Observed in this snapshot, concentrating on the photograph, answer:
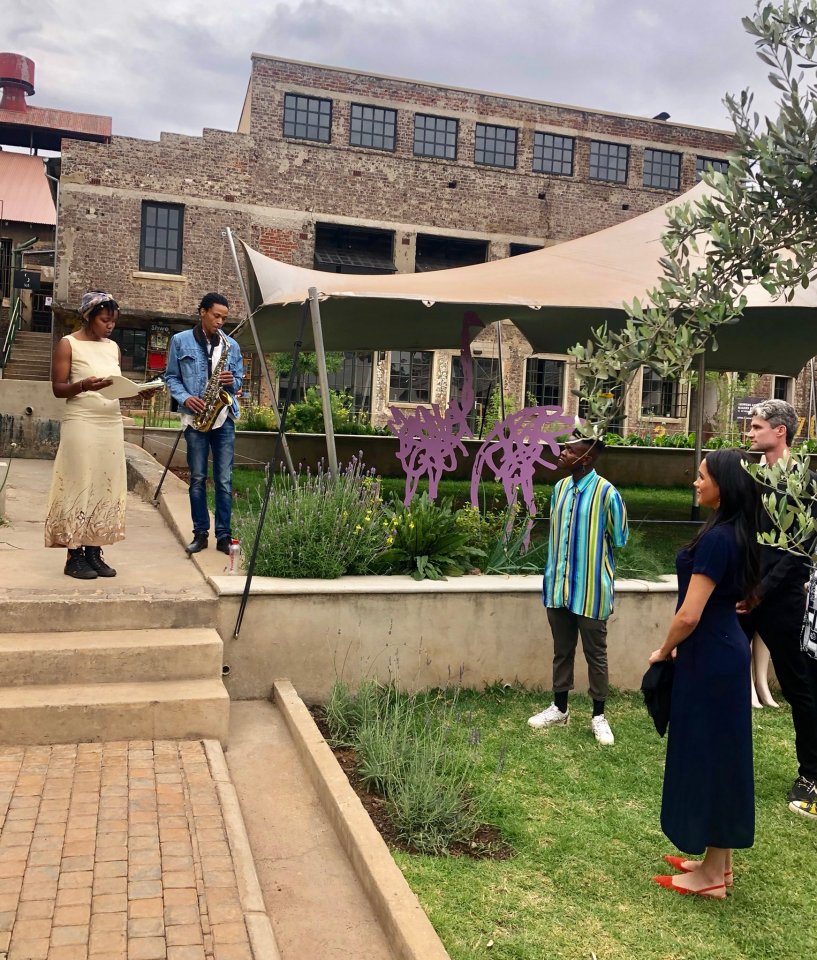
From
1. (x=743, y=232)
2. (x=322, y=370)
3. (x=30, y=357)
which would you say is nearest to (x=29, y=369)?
(x=30, y=357)

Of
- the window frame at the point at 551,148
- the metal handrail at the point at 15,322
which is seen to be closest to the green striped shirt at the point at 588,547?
the metal handrail at the point at 15,322

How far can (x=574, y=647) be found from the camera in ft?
16.1

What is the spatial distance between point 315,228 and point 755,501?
23.4m

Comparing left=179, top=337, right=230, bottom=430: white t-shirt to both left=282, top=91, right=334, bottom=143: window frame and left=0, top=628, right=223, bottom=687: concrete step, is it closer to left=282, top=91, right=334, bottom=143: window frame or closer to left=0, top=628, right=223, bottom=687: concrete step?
→ left=0, top=628, right=223, bottom=687: concrete step

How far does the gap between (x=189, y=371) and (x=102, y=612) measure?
193 cm

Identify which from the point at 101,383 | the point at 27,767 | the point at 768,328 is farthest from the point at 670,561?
the point at 27,767

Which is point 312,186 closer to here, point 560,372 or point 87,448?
point 560,372

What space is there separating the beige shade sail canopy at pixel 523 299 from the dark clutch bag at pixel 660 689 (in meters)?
3.61

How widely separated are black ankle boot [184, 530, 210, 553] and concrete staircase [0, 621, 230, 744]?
59.4 inches

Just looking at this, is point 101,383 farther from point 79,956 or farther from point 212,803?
point 79,956

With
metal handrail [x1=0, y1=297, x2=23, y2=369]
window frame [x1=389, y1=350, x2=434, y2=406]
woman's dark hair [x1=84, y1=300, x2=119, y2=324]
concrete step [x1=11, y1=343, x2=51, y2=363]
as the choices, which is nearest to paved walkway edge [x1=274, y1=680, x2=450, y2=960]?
woman's dark hair [x1=84, y1=300, x2=119, y2=324]

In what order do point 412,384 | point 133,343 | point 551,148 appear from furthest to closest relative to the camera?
point 551,148
point 412,384
point 133,343

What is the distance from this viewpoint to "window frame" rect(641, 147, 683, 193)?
28094 millimetres

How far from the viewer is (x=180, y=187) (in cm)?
2333
